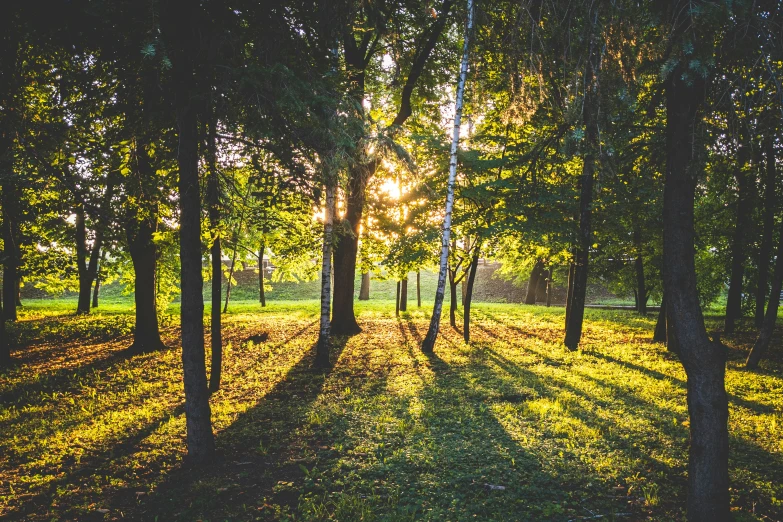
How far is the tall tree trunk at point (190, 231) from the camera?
5406 mm

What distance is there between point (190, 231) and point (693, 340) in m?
6.36

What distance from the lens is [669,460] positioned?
18.3 feet

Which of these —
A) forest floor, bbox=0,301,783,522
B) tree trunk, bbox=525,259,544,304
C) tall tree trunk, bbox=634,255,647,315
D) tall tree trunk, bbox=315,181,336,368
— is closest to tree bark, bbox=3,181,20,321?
forest floor, bbox=0,301,783,522

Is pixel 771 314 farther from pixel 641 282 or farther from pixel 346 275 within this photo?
pixel 641 282

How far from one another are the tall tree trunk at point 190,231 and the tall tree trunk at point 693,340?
5.75 meters

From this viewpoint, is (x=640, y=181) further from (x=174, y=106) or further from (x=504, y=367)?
(x=174, y=106)

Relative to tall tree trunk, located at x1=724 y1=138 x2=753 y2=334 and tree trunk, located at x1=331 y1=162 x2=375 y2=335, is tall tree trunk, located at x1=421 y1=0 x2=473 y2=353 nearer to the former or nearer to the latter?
tree trunk, located at x1=331 y1=162 x2=375 y2=335

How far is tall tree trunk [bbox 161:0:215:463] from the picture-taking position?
5406 millimetres

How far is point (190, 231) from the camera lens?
18.7 feet

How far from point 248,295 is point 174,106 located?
116 ft

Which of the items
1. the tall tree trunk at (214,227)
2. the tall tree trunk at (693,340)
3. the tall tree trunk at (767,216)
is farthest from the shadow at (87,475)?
the tall tree trunk at (767,216)

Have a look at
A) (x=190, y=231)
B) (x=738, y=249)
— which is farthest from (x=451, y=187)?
→ (x=738, y=249)

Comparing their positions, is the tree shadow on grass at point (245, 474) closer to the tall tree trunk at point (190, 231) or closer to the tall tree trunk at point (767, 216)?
the tall tree trunk at point (190, 231)

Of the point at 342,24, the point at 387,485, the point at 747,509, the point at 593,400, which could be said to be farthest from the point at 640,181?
the point at 387,485
